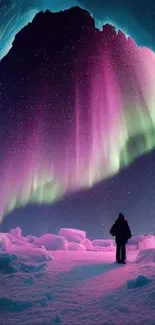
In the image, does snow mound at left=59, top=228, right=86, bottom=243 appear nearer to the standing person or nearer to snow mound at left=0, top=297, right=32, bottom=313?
the standing person

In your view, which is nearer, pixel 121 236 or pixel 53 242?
pixel 121 236

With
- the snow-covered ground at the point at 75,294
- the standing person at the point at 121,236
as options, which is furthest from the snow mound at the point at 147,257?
the standing person at the point at 121,236

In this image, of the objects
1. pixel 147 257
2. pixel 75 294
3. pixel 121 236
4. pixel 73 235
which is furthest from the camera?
pixel 73 235

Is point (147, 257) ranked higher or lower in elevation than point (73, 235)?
lower

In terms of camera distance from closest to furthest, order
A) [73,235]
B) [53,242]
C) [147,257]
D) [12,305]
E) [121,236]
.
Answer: [12,305] < [147,257] < [121,236] < [53,242] < [73,235]

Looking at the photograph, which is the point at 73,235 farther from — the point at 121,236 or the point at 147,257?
the point at 147,257

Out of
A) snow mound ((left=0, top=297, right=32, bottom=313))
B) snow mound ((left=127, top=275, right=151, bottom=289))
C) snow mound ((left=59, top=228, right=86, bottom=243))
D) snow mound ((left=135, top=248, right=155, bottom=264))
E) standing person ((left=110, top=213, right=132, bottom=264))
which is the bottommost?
snow mound ((left=0, top=297, right=32, bottom=313))

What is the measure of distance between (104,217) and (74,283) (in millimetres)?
78864

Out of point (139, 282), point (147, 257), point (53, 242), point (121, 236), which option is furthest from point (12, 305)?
point (53, 242)

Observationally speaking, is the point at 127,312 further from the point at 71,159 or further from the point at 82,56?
the point at 71,159

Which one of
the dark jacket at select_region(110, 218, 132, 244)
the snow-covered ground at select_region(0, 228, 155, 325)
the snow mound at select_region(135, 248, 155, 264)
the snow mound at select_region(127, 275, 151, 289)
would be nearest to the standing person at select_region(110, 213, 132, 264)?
the dark jacket at select_region(110, 218, 132, 244)

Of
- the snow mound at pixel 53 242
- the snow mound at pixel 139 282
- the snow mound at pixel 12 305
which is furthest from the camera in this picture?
the snow mound at pixel 53 242

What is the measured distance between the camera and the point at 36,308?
4820 millimetres

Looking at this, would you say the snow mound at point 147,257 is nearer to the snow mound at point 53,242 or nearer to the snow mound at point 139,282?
the snow mound at point 139,282
